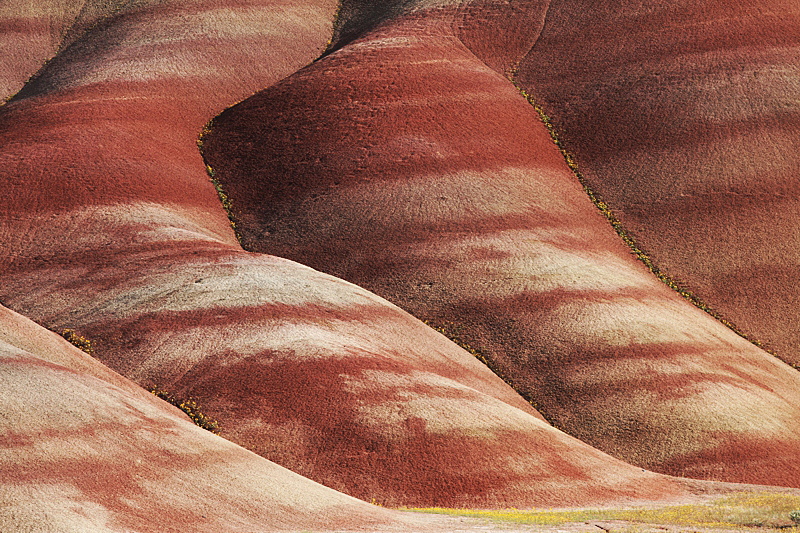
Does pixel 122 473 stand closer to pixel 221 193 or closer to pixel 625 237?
pixel 221 193

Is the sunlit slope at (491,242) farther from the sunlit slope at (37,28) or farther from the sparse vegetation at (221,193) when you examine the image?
the sunlit slope at (37,28)

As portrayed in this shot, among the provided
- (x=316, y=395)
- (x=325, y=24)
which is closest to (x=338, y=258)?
(x=316, y=395)

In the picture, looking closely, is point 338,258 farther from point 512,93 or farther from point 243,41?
point 243,41

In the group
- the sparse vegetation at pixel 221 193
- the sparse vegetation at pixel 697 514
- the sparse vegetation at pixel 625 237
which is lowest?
the sparse vegetation at pixel 221 193

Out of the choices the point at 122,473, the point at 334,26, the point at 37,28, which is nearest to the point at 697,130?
the point at 334,26

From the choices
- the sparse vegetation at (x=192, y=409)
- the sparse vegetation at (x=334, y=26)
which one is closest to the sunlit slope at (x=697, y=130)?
the sparse vegetation at (x=334, y=26)

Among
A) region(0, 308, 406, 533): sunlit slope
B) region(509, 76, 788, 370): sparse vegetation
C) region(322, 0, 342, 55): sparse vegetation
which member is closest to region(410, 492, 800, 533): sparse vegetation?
region(0, 308, 406, 533): sunlit slope

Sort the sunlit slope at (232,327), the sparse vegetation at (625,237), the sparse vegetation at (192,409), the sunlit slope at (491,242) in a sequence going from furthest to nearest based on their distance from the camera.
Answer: the sparse vegetation at (625,237) → the sunlit slope at (491,242) → the sparse vegetation at (192,409) → the sunlit slope at (232,327)
